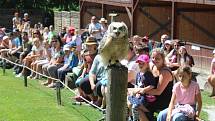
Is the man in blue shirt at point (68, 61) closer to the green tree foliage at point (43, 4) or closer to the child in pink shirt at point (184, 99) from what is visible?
the child in pink shirt at point (184, 99)

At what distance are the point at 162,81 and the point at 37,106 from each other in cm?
413

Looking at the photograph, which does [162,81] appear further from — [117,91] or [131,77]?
[117,91]

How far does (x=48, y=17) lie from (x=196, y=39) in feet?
63.6

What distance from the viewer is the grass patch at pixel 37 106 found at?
1062cm

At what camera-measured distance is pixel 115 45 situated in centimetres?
550

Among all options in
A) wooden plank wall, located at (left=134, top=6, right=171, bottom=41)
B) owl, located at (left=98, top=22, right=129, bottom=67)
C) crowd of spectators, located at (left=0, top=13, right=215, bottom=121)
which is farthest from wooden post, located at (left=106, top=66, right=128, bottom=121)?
wooden plank wall, located at (left=134, top=6, right=171, bottom=41)

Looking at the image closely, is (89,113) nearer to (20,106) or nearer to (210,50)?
(20,106)

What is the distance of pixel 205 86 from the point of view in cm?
1335

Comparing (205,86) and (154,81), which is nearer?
(154,81)

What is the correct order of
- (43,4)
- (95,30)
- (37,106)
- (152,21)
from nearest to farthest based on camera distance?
(37,106), (95,30), (152,21), (43,4)

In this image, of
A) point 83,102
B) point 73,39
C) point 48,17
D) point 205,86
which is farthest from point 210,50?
point 48,17

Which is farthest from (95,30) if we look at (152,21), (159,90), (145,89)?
(159,90)

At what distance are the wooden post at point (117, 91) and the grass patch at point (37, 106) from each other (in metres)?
5.52

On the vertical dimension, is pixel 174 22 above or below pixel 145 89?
above
